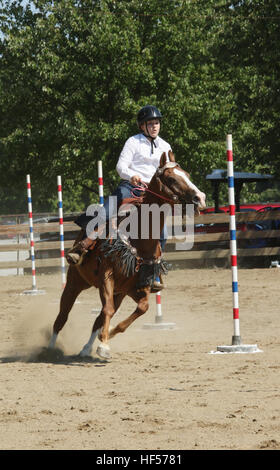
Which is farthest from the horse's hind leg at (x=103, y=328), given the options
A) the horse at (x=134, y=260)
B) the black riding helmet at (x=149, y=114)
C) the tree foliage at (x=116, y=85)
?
Answer: the tree foliage at (x=116, y=85)

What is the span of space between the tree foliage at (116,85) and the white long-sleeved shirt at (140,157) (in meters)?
16.9

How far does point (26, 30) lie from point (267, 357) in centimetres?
2378

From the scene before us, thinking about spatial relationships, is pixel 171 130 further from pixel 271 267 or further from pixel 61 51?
pixel 271 267

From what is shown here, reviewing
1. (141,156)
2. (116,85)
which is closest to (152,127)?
(141,156)

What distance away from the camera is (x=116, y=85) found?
27.9 meters

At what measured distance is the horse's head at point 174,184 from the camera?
300 inches

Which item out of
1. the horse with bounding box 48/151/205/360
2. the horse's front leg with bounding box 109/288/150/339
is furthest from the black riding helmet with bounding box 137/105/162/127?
the horse's front leg with bounding box 109/288/150/339

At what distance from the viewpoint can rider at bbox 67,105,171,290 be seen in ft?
27.5

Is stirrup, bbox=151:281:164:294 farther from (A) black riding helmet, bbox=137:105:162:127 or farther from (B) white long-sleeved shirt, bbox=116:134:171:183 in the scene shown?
(A) black riding helmet, bbox=137:105:162:127

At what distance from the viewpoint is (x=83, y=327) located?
11.5m

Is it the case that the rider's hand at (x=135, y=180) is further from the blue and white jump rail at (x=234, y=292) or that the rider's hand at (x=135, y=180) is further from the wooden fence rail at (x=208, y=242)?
the wooden fence rail at (x=208, y=242)

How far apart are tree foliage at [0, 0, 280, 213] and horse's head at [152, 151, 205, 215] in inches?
689
